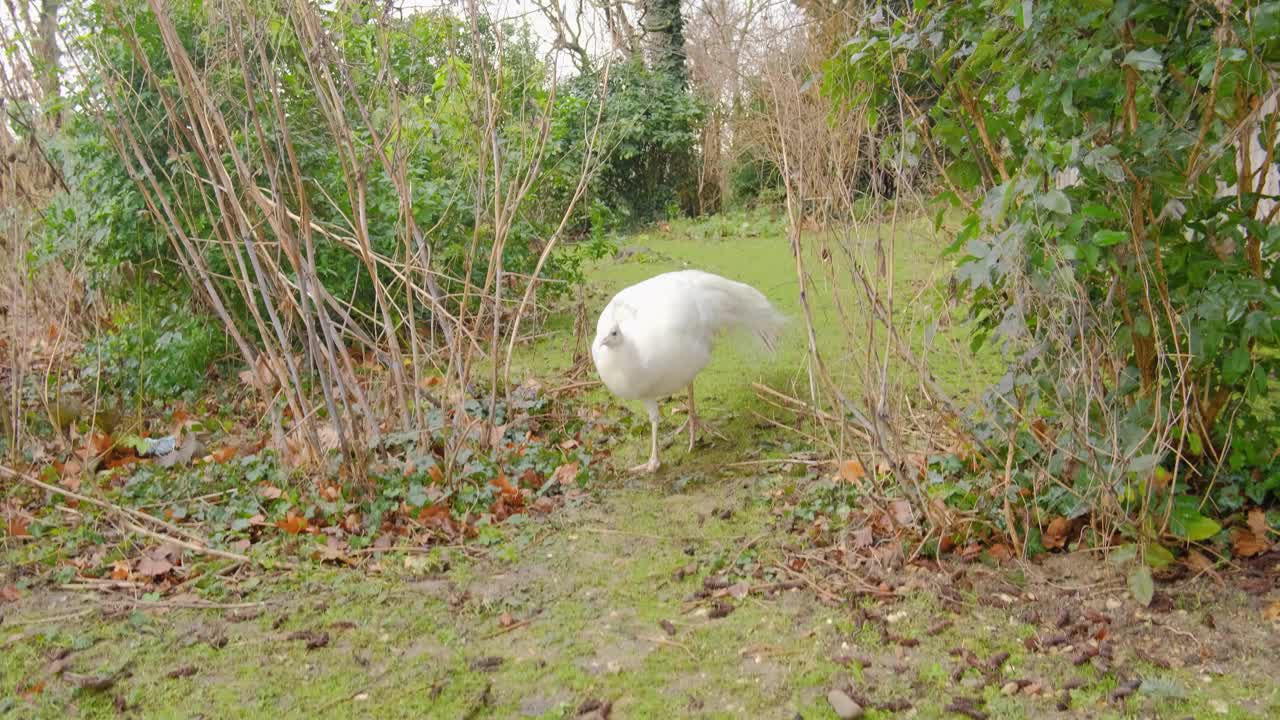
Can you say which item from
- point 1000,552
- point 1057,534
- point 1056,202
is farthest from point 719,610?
point 1056,202

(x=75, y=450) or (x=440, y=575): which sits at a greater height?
(x=75, y=450)

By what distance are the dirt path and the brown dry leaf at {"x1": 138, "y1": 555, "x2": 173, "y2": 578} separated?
0.70ft

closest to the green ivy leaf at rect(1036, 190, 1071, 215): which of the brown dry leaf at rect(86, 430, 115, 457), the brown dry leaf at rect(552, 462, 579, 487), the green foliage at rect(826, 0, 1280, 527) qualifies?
the green foliage at rect(826, 0, 1280, 527)

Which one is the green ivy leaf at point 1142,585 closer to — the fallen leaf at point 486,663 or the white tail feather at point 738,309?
the fallen leaf at point 486,663

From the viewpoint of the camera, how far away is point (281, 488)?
436 centimetres

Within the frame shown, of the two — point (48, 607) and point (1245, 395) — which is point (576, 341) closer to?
point (48, 607)

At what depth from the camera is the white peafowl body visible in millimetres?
4844

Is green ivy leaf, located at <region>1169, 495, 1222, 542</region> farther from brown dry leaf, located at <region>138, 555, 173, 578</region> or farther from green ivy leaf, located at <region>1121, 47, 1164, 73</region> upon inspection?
brown dry leaf, located at <region>138, 555, 173, 578</region>

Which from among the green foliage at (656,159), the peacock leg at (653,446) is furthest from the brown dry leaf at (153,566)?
the green foliage at (656,159)

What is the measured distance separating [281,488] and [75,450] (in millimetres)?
1433

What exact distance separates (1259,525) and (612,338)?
8.61 ft

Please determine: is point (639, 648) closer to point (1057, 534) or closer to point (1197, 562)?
point (1057, 534)

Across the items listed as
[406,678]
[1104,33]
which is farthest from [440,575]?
[1104,33]

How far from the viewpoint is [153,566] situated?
3795mm
